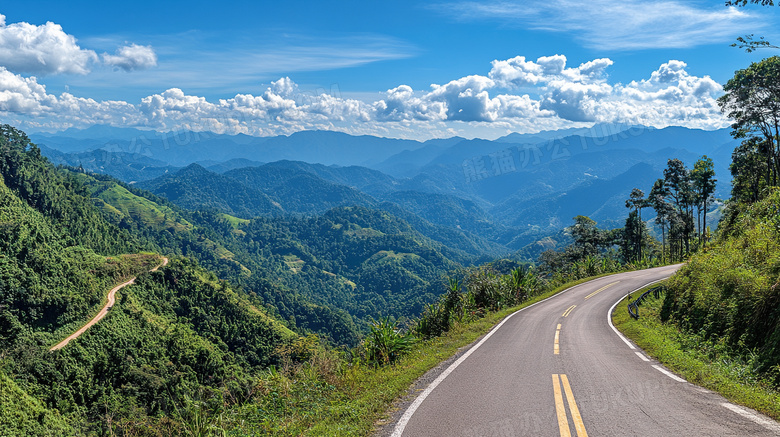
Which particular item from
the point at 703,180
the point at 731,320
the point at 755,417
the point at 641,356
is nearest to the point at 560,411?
the point at 755,417

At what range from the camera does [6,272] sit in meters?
72.8

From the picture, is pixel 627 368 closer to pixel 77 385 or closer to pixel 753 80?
pixel 753 80

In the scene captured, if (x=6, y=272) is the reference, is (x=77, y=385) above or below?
below

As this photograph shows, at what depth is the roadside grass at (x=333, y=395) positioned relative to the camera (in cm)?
702

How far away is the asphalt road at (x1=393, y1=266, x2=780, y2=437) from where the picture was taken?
6.21m

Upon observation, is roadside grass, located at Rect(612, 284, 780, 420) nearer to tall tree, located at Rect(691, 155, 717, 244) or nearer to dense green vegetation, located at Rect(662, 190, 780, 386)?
dense green vegetation, located at Rect(662, 190, 780, 386)

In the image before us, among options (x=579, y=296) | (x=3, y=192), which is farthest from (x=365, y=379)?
(x=3, y=192)

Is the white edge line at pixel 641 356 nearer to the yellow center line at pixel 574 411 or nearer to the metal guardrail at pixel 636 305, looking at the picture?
the yellow center line at pixel 574 411

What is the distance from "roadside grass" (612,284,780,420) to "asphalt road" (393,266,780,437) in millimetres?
295

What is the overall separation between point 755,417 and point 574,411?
2733mm

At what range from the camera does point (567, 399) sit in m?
7.57

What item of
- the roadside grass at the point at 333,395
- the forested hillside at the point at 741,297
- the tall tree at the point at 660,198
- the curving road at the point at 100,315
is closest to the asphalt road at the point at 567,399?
the roadside grass at the point at 333,395

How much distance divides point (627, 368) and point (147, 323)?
3333 inches

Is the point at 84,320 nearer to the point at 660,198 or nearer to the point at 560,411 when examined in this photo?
the point at 560,411
